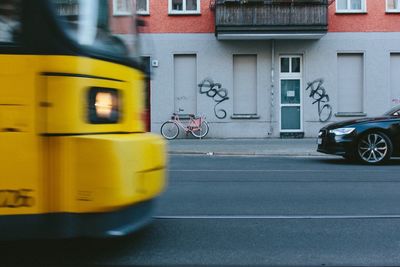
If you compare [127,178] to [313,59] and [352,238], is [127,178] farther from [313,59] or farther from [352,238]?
[313,59]

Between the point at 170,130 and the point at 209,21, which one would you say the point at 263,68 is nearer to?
the point at 209,21

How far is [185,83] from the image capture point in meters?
22.9

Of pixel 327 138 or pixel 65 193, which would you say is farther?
pixel 327 138

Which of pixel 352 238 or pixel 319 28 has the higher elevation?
pixel 319 28

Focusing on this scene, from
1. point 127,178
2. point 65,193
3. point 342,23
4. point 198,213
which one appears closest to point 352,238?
point 198,213

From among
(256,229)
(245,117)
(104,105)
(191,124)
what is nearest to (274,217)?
(256,229)

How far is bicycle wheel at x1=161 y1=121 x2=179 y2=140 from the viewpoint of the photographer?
22.2m

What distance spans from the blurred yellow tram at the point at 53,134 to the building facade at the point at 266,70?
18.2 meters

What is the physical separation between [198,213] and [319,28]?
15.8 m

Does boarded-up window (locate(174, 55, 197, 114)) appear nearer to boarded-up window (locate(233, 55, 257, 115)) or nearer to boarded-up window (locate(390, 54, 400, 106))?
boarded-up window (locate(233, 55, 257, 115))

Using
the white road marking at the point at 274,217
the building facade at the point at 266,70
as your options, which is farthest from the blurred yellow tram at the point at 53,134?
the building facade at the point at 266,70

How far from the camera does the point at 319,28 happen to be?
2158 cm

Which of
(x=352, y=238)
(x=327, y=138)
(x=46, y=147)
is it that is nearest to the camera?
(x=46, y=147)

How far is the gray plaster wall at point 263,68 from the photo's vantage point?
22594 mm
